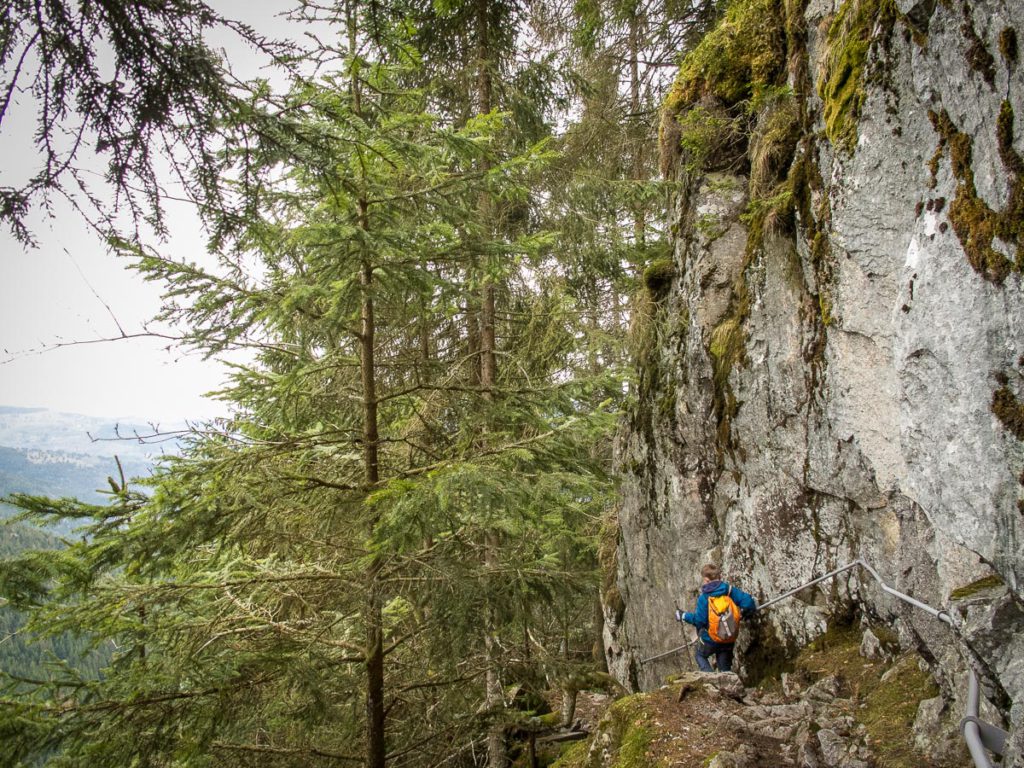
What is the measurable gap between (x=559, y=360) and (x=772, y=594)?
168 inches

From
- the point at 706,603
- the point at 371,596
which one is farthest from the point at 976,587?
the point at 371,596

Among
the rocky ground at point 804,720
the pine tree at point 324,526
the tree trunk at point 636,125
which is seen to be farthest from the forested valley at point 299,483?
the tree trunk at point 636,125

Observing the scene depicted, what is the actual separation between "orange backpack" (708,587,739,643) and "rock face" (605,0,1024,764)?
454 mm

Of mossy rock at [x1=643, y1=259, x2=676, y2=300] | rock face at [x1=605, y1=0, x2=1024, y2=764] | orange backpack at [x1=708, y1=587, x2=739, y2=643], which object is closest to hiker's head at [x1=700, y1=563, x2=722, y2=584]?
orange backpack at [x1=708, y1=587, x2=739, y2=643]

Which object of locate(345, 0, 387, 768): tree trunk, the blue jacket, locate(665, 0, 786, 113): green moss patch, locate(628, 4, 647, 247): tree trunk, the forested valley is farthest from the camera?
locate(628, 4, 647, 247): tree trunk

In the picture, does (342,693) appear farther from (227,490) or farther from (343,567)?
(227,490)

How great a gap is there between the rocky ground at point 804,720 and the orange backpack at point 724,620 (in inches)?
23.1

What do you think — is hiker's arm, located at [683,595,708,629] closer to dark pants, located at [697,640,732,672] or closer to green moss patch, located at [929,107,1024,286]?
dark pants, located at [697,640,732,672]

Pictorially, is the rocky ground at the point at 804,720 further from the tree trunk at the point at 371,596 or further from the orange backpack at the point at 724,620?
the tree trunk at the point at 371,596

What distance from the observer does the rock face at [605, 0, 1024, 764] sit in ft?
9.35

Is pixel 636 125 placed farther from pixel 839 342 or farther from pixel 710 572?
pixel 710 572

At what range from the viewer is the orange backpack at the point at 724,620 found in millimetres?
5934

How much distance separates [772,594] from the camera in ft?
19.9

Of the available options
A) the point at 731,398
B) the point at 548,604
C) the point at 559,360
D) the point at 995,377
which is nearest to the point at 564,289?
the point at 559,360
